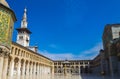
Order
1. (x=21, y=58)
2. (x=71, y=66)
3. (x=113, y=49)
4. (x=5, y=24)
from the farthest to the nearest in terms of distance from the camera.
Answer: (x=71, y=66) → (x=21, y=58) → (x=113, y=49) → (x=5, y=24)

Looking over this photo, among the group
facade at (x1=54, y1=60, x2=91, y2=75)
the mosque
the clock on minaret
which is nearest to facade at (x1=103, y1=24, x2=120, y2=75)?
the mosque

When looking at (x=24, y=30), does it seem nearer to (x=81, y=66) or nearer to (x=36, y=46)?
(x=36, y=46)

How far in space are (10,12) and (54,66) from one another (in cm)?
7023

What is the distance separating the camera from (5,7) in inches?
551

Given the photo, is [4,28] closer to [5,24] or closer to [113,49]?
[5,24]

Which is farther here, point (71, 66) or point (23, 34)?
point (71, 66)

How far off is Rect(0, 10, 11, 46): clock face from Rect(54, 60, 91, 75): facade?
224 feet

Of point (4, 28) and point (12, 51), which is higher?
point (4, 28)

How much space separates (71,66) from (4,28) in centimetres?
7118

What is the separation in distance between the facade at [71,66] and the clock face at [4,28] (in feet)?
224

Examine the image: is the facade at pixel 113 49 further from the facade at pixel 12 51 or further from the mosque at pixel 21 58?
the facade at pixel 12 51

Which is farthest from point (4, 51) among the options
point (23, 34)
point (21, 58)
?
point (23, 34)

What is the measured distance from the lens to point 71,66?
82125 millimetres

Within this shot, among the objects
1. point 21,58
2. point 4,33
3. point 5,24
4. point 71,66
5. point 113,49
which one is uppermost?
point 5,24
